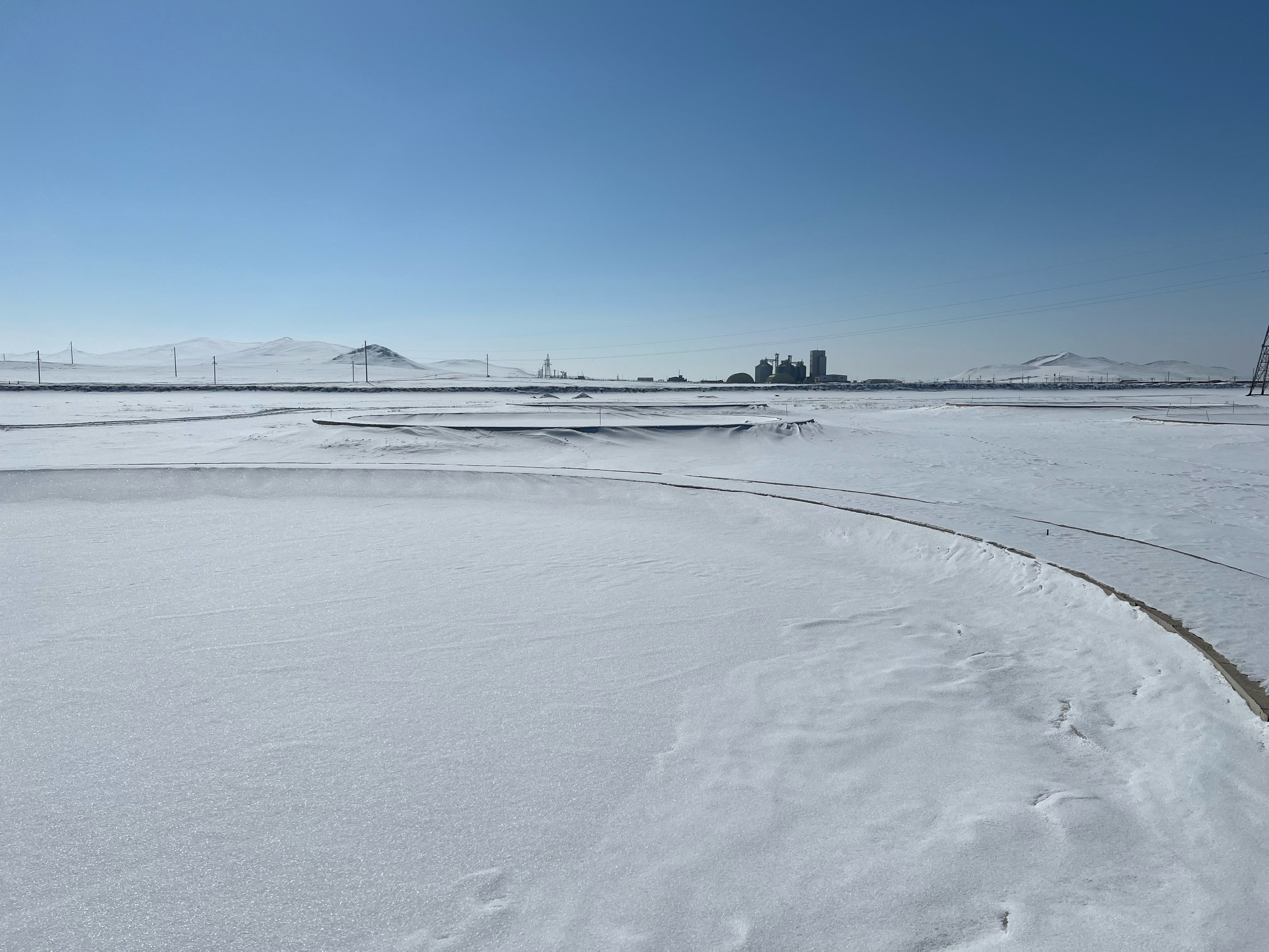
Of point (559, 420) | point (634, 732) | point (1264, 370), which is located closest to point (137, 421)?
point (559, 420)

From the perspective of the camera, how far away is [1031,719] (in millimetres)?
2801

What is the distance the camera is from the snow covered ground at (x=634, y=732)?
5.89ft

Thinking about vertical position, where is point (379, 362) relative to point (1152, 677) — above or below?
above

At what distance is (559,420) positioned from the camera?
1441 cm

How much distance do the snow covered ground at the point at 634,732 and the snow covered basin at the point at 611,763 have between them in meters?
0.01

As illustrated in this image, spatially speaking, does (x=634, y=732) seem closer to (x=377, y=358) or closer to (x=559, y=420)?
(x=559, y=420)

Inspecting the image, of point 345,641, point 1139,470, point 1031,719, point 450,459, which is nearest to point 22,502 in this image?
point 450,459

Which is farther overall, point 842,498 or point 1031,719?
point 842,498

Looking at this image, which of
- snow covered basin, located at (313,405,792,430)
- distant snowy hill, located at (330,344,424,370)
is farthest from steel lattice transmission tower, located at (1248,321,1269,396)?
distant snowy hill, located at (330,344,424,370)

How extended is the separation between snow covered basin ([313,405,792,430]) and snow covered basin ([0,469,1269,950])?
8.09 m

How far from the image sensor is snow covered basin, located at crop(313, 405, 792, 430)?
12656mm

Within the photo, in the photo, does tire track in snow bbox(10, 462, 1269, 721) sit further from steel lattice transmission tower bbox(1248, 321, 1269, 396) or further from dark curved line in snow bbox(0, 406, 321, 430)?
steel lattice transmission tower bbox(1248, 321, 1269, 396)

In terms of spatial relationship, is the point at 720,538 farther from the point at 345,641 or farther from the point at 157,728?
the point at 157,728

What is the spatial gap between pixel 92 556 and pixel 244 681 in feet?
9.63
